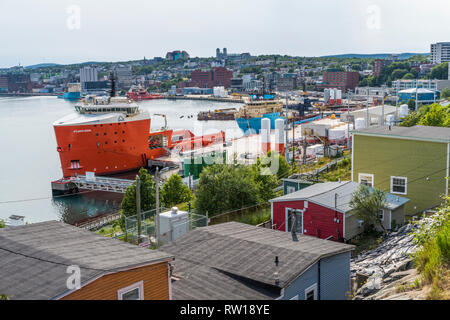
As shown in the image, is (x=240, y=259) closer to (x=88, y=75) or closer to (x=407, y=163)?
(x=407, y=163)

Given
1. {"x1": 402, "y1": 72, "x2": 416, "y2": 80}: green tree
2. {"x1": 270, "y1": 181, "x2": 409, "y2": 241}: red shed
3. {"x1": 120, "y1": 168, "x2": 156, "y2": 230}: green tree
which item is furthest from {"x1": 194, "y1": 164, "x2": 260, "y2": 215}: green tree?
{"x1": 402, "y1": 72, "x2": 416, "y2": 80}: green tree

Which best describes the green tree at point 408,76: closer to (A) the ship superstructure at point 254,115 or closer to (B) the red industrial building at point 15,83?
(A) the ship superstructure at point 254,115

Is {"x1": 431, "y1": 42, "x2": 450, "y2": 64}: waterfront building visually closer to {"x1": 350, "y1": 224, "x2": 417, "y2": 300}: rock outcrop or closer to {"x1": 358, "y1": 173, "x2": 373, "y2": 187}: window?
{"x1": 358, "y1": 173, "x2": 373, "y2": 187}: window

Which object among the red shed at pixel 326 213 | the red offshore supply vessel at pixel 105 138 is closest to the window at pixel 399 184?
the red shed at pixel 326 213

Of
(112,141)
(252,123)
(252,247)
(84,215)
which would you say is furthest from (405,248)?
(252,123)

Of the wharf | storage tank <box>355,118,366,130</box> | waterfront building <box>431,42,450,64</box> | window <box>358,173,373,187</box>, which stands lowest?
window <box>358,173,373,187</box>

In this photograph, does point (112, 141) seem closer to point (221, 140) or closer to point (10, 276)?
point (221, 140)

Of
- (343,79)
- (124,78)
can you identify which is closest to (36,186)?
(343,79)
